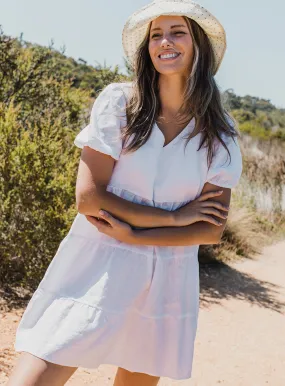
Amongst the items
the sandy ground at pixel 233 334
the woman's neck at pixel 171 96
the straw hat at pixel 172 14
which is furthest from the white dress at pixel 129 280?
the sandy ground at pixel 233 334

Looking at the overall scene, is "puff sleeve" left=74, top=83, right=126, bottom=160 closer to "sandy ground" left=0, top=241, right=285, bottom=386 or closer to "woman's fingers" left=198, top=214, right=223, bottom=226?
"woman's fingers" left=198, top=214, right=223, bottom=226

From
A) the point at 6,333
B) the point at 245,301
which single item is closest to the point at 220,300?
the point at 245,301

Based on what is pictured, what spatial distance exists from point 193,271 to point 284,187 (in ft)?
36.5

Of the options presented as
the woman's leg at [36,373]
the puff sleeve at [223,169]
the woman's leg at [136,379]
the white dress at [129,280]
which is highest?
the puff sleeve at [223,169]

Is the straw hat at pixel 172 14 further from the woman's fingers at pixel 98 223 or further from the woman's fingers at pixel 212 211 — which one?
the woman's fingers at pixel 98 223

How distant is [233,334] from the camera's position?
17.3 ft

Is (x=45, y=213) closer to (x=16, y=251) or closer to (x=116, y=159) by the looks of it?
(x=16, y=251)

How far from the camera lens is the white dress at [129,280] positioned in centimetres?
187

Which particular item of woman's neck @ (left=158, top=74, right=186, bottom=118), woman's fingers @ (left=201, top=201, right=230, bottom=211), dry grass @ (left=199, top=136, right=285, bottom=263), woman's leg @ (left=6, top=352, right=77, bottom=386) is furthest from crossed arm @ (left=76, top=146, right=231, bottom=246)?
dry grass @ (left=199, top=136, right=285, bottom=263)

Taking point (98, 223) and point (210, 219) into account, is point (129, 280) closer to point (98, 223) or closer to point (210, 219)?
point (98, 223)

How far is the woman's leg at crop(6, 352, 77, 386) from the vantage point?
66.2 inches

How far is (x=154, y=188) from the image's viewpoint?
1.99 m

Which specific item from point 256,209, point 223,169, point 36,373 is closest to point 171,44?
point 223,169

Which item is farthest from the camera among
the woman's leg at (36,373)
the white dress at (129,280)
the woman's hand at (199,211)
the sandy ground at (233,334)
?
the sandy ground at (233,334)
